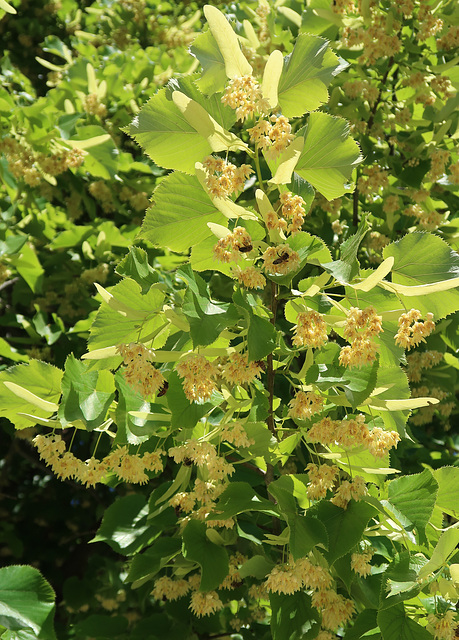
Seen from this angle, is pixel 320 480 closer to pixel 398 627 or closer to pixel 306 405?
pixel 306 405

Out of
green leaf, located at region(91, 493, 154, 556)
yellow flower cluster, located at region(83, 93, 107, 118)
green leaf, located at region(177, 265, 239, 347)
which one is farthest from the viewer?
yellow flower cluster, located at region(83, 93, 107, 118)

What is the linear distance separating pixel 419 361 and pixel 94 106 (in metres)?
1.90

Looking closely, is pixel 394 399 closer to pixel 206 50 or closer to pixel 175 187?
pixel 175 187

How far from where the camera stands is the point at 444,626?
110 cm

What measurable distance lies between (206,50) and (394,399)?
71cm

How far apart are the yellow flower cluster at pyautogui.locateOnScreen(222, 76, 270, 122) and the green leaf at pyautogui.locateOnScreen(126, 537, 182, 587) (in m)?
0.96

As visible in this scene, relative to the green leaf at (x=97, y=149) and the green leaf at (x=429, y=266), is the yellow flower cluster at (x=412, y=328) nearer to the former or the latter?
the green leaf at (x=429, y=266)

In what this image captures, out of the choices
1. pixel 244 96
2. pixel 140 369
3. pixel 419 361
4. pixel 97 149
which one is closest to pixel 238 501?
pixel 140 369

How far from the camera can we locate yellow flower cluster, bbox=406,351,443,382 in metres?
2.21

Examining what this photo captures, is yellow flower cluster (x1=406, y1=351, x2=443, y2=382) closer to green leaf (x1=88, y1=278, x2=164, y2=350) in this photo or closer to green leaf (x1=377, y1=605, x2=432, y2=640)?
green leaf (x1=377, y1=605, x2=432, y2=640)

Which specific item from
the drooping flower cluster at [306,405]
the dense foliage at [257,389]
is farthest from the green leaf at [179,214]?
the drooping flower cluster at [306,405]

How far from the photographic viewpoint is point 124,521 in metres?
1.64

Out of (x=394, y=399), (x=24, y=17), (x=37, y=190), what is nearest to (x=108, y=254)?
(x=37, y=190)

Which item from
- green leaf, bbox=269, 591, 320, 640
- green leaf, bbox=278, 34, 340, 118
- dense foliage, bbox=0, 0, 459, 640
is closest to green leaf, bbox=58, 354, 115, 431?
dense foliage, bbox=0, 0, 459, 640
